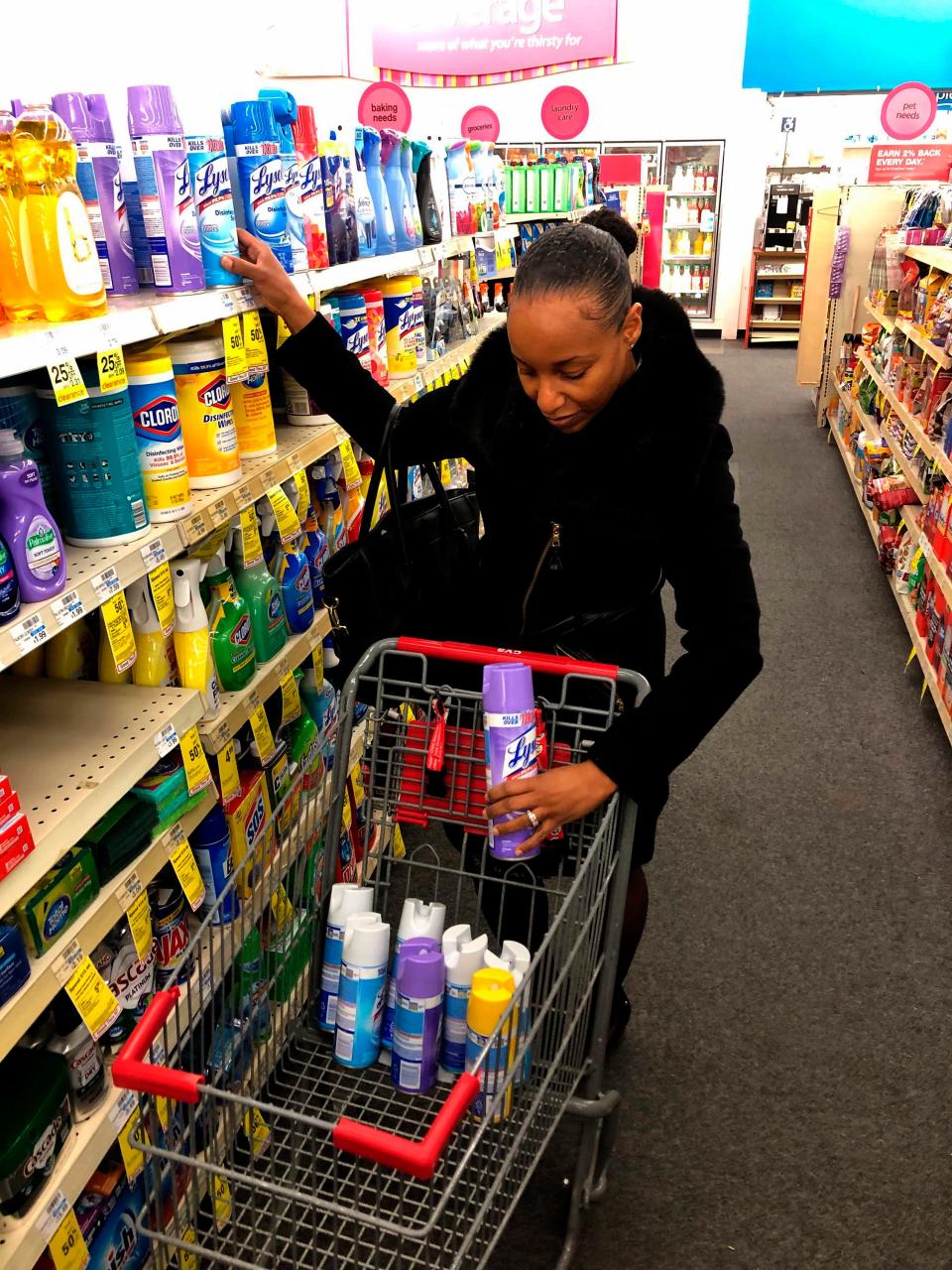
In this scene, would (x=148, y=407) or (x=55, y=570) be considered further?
(x=148, y=407)

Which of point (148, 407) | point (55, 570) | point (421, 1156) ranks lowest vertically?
point (421, 1156)

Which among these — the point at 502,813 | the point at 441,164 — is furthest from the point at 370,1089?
the point at 441,164

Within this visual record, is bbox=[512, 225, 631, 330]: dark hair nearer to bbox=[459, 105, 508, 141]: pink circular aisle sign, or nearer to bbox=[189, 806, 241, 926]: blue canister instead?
bbox=[189, 806, 241, 926]: blue canister

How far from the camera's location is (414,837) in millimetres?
3275

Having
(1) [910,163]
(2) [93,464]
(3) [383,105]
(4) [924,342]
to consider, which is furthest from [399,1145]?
(1) [910,163]

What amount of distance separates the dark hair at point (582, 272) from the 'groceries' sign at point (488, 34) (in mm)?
9293

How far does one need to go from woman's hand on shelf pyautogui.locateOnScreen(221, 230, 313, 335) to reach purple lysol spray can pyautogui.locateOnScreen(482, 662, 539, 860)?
96 centimetres

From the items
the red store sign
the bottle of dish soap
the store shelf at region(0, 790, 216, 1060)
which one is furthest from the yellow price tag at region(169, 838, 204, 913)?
the red store sign

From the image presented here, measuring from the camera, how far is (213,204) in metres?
1.82

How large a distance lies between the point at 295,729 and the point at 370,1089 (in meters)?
1.10

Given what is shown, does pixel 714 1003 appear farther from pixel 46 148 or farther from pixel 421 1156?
pixel 46 148

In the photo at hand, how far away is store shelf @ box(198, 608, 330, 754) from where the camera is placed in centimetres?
194

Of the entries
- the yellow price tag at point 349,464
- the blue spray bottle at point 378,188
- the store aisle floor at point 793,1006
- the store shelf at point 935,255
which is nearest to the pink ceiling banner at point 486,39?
the store shelf at point 935,255

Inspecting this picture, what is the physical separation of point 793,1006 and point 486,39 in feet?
31.9
